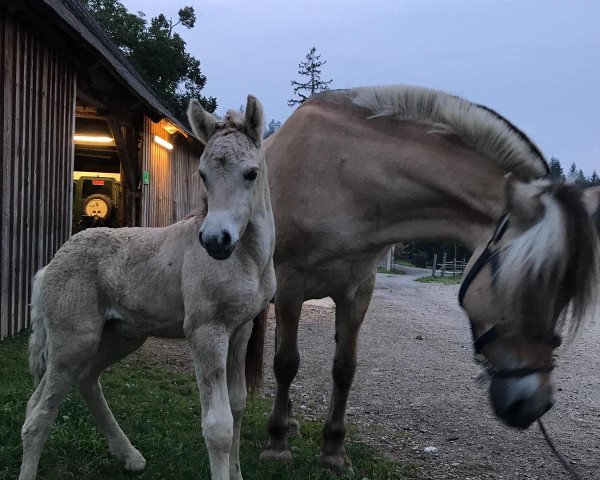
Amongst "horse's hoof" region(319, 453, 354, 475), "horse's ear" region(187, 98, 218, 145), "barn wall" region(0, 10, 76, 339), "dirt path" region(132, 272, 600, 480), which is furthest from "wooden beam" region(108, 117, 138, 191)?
"horse's ear" region(187, 98, 218, 145)

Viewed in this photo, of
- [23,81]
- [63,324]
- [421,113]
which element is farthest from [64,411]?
[23,81]

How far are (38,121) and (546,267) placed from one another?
6.87 metres

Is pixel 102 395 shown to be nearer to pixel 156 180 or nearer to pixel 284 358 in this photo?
pixel 284 358

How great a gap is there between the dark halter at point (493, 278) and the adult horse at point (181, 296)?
1017 millimetres

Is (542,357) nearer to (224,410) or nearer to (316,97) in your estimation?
(224,410)

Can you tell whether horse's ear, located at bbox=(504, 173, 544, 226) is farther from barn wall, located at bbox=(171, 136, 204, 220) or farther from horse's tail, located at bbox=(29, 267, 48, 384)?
barn wall, located at bbox=(171, 136, 204, 220)

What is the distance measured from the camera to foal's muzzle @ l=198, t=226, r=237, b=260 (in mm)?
2279

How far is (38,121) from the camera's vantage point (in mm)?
7582

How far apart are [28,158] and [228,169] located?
567 centimetres

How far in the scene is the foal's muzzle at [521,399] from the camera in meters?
2.80

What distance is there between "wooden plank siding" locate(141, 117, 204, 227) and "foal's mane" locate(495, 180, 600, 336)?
27.4ft

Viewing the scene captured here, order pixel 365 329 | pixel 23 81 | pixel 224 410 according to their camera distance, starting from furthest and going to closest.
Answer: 1. pixel 365 329
2. pixel 23 81
3. pixel 224 410

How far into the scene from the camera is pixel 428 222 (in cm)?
358

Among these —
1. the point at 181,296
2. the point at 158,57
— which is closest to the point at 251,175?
the point at 181,296
